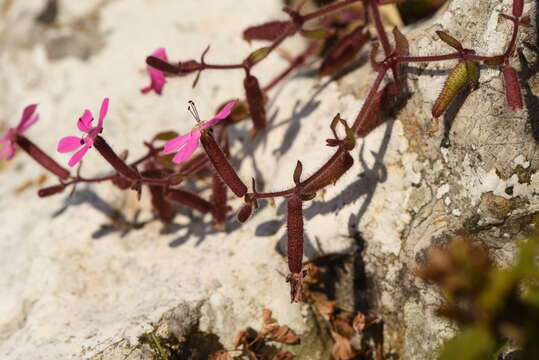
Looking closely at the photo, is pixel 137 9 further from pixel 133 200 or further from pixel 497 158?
pixel 497 158

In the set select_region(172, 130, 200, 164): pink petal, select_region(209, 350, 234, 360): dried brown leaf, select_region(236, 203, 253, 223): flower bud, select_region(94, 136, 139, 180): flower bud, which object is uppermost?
select_region(94, 136, 139, 180): flower bud

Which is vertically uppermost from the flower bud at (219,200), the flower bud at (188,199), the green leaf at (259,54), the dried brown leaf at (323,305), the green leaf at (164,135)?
the green leaf at (164,135)

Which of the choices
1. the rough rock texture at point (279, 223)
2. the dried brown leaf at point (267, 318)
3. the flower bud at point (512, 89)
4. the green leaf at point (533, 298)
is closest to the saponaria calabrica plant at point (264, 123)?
the flower bud at point (512, 89)

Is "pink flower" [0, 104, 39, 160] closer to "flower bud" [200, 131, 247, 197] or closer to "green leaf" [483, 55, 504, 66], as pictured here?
"flower bud" [200, 131, 247, 197]

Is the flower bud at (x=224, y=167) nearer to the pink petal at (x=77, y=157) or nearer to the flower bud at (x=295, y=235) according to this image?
the flower bud at (x=295, y=235)

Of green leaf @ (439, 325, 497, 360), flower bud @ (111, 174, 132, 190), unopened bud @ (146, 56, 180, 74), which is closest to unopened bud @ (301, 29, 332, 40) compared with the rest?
unopened bud @ (146, 56, 180, 74)

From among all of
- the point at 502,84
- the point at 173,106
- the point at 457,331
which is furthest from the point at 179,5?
the point at 457,331
